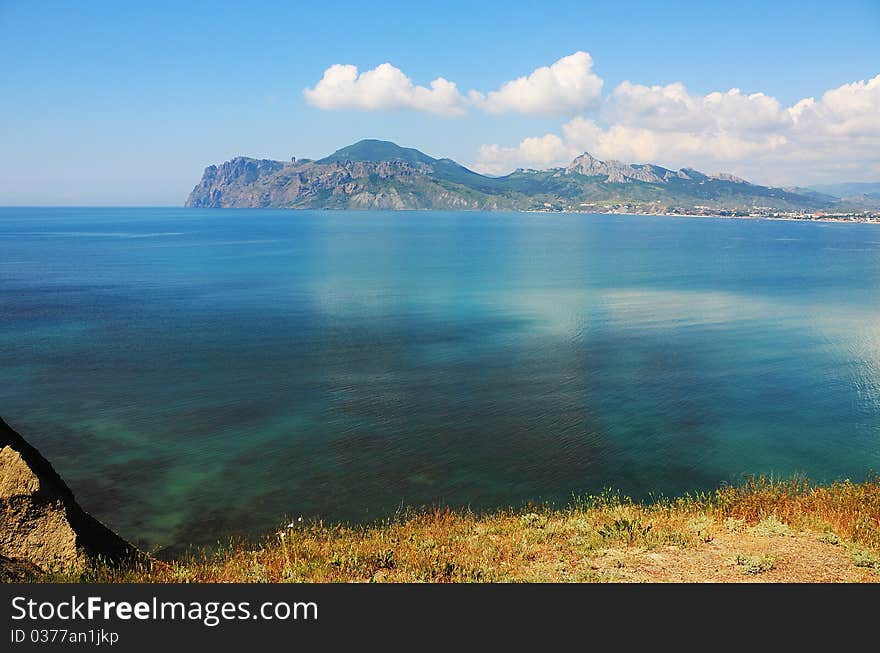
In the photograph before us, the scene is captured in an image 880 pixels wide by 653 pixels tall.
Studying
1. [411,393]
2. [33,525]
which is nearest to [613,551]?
[33,525]

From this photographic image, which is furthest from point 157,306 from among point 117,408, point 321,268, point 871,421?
point 871,421

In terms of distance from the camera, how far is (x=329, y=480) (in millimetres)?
28047

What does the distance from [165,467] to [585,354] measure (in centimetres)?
3283

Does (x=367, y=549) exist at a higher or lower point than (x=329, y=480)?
higher

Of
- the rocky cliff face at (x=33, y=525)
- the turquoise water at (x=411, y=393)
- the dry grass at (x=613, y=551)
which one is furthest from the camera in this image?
the turquoise water at (x=411, y=393)

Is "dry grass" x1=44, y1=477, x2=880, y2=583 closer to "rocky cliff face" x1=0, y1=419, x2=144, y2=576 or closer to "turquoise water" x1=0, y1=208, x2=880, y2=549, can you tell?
"rocky cliff face" x1=0, y1=419, x2=144, y2=576

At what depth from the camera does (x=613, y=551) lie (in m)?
15.1

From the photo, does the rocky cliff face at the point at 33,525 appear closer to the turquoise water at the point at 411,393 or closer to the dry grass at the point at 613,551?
the dry grass at the point at 613,551

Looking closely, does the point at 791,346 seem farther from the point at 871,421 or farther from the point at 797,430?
the point at 797,430

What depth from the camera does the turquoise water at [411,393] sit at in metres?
27.8

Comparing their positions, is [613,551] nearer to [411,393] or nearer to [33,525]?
[33,525]

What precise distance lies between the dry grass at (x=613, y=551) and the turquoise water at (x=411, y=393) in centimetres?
868

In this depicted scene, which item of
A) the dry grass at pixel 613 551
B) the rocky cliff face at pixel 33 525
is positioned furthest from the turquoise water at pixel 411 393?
the rocky cliff face at pixel 33 525

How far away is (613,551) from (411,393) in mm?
25450
